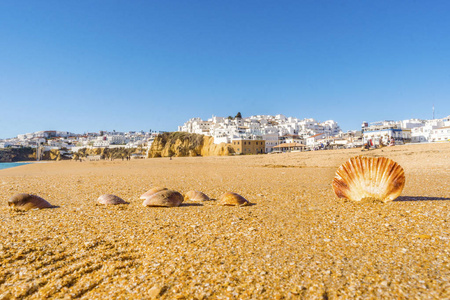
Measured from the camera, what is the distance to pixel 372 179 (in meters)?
5.48

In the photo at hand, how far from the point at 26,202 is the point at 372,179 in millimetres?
7845

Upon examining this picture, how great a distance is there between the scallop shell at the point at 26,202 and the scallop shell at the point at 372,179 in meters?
7.07

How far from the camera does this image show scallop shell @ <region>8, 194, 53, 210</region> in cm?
566

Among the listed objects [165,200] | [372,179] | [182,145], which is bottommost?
[165,200]

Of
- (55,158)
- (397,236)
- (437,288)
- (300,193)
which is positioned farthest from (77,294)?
(55,158)

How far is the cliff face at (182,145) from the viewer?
6850 cm

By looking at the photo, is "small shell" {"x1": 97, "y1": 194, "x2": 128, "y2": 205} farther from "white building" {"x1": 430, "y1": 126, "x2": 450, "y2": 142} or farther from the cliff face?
"white building" {"x1": 430, "y1": 126, "x2": 450, "y2": 142}

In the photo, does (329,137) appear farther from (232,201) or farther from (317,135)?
(232,201)

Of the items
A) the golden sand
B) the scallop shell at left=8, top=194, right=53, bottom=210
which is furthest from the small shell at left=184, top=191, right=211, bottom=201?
the scallop shell at left=8, top=194, right=53, bottom=210

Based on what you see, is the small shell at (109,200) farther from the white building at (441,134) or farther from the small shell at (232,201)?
the white building at (441,134)

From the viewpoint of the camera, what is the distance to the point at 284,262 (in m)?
2.79

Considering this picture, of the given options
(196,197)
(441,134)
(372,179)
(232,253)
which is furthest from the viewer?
(441,134)

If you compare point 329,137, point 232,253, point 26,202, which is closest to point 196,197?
point 232,253

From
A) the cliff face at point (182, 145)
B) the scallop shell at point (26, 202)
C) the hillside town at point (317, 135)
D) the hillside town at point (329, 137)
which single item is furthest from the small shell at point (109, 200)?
the cliff face at point (182, 145)
